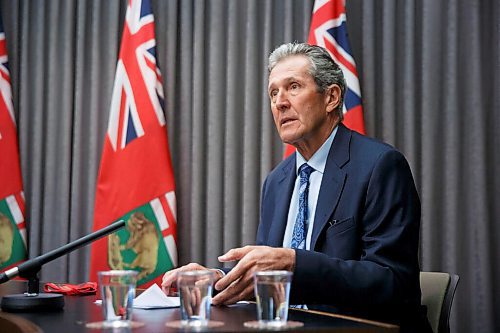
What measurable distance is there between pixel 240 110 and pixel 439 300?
2113mm

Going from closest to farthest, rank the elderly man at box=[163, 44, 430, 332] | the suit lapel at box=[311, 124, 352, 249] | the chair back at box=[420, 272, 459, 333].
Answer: the elderly man at box=[163, 44, 430, 332], the suit lapel at box=[311, 124, 352, 249], the chair back at box=[420, 272, 459, 333]

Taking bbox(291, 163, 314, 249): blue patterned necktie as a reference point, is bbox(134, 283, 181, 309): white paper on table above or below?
below

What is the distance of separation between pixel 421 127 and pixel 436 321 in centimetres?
189

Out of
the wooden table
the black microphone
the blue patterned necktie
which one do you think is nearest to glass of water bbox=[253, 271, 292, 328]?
the wooden table

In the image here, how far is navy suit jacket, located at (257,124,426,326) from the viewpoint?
1763 millimetres

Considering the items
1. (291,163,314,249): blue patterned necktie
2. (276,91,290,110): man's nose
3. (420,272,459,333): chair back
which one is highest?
(276,91,290,110): man's nose

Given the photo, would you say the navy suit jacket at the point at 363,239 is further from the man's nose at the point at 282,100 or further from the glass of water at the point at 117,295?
the glass of water at the point at 117,295

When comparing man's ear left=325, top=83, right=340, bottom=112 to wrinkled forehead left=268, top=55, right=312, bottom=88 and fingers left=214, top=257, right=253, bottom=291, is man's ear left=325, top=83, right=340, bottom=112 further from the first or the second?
fingers left=214, top=257, right=253, bottom=291

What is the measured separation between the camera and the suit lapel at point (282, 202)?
7.68 feet

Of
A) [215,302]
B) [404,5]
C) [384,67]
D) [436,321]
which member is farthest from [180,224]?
[215,302]

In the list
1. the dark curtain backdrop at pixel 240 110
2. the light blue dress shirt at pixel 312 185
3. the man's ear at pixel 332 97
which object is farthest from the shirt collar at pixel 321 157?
the dark curtain backdrop at pixel 240 110

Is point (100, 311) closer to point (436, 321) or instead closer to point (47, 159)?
point (436, 321)

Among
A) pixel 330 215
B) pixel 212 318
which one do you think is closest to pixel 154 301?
pixel 212 318

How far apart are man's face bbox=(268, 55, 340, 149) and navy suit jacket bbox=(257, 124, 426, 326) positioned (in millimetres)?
108
